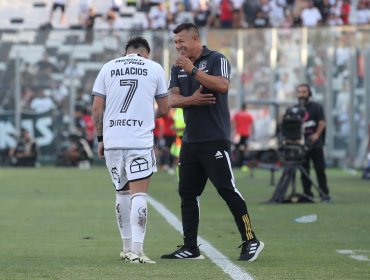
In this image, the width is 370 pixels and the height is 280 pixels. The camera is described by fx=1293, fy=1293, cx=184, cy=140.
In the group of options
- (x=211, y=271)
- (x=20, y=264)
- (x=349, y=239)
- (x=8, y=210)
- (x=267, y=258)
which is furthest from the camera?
(x=8, y=210)

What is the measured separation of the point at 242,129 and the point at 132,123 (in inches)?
1206

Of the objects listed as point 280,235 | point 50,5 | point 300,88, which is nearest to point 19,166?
point 50,5

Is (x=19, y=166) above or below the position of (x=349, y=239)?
below

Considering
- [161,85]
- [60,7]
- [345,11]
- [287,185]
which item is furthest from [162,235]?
[60,7]

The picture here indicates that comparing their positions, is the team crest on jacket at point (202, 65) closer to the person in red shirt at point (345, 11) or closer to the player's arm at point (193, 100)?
the player's arm at point (193, 100)

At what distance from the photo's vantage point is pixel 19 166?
1671 inches

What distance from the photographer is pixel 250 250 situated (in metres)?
11.6

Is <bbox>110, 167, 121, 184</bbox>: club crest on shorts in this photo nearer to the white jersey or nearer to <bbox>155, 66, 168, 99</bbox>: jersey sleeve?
the white jersey

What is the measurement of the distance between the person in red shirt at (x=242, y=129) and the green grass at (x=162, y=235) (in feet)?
45.0

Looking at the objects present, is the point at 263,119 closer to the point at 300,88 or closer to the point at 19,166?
the point at 19,166

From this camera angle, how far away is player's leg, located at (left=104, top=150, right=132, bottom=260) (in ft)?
37.4

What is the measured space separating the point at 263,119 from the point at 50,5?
9.15 meters

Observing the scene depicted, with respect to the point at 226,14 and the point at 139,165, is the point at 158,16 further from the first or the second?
the point at 139,165

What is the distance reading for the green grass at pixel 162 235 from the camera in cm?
1057
